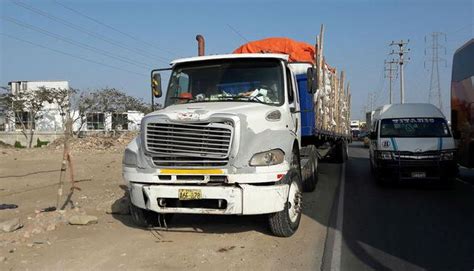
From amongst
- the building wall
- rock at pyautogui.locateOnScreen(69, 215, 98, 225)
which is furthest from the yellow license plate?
A: the building wall

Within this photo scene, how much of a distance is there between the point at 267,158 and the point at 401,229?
2.67 meters

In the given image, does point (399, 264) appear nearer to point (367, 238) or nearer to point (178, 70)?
point (367, 238)

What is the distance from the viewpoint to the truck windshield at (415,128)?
12.9m

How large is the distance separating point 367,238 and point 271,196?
5.45 ft

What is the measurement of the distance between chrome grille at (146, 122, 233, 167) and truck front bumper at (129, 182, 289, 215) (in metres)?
0.36

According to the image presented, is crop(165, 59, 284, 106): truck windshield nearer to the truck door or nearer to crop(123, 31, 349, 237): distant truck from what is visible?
crop(123, 31, 349, 237): distant truck

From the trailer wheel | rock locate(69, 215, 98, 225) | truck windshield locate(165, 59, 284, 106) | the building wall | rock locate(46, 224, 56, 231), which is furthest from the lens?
the building wall

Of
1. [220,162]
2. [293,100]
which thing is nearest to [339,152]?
[293,100]

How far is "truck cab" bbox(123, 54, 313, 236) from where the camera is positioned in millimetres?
6633

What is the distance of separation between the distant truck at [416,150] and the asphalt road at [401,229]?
0.41 m

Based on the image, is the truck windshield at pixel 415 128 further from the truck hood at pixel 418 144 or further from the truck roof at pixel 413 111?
the truck hood at pixel 418 144

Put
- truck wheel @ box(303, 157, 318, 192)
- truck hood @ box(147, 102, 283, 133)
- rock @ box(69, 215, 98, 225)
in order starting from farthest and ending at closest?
truck wheel @ box(303, 157, 318, 192) → rock @ box(69, 215, 98, 225) → truck hood @ box(147, 102, 283, 133)

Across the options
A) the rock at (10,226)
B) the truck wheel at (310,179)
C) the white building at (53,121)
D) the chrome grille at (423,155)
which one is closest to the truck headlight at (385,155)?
A: the chrome grille at (423,155)

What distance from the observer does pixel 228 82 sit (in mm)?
8062
